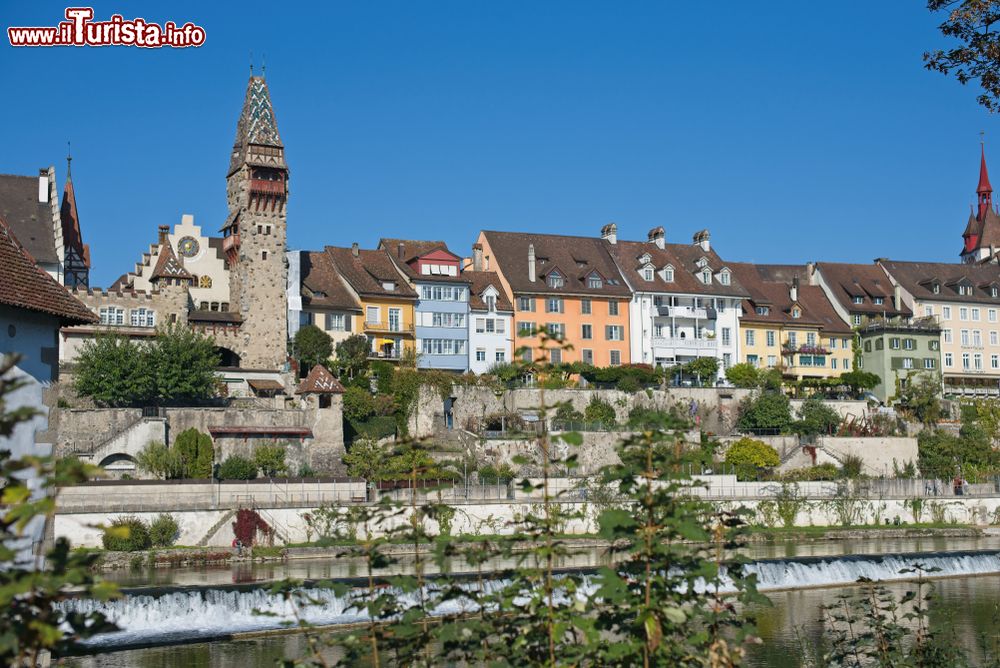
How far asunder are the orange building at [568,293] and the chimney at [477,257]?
9 cm

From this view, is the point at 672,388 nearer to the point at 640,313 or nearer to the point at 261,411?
the point at 640,313

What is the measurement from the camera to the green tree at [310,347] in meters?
66.6

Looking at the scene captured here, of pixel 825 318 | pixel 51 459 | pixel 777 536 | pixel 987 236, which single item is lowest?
pixel 777 536

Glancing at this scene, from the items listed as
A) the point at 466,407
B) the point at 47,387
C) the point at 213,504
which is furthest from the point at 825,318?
the point at 47,387

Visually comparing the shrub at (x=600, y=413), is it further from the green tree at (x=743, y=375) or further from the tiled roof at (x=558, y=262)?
the tiled roof at (x=558, y=262)

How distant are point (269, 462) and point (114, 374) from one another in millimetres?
8836

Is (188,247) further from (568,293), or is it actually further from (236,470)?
(568,293)

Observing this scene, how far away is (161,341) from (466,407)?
17.4m

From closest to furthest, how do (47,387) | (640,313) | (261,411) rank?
(47,387) < (261,411) < (640,313)

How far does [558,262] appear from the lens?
261ft

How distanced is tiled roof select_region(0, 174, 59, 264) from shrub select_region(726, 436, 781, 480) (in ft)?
124

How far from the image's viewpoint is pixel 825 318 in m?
85.4

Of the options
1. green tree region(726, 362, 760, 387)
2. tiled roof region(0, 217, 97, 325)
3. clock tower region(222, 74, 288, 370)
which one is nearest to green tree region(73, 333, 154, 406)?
clock tower region(222, 74, 288, 370)

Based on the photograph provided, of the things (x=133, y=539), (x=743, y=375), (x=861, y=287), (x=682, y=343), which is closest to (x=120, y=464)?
(x=133, y=539)
